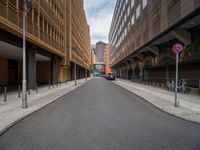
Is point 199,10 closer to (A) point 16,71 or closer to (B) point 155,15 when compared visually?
(B) point 155,15

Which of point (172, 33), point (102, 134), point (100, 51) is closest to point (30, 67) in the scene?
point (102, 134)

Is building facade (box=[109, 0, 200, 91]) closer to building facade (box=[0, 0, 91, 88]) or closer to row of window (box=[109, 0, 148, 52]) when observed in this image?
row of window (box=[109, 0, 148, 52])

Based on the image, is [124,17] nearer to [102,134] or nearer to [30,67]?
[30,67]

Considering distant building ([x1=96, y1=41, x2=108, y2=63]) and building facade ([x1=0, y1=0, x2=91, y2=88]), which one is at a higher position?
distant building ([x1=96, y1=41, x2=108, y2=63])

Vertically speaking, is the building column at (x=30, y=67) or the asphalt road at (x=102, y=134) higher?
the building column at (x=30, y=67)

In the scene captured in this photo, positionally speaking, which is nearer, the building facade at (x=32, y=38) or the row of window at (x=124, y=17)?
the building facade at (x=32, y=38)

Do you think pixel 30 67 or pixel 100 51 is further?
pixel 100 51

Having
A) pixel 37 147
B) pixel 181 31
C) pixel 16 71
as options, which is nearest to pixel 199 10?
pixel 181 31

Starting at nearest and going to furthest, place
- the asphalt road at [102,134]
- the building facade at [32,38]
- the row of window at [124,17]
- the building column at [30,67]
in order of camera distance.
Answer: the asphalt road at [102,134]
the building facade at [32,38]
the building column at [30,67]
the row of window at [124,17]

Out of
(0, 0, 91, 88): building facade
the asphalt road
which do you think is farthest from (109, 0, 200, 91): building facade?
(0, 0, 91, 88): building facade

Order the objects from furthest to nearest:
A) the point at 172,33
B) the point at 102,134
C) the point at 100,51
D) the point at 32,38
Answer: the point at 100,51
the point at 172,33
the point at 32,38
the point at 102,134

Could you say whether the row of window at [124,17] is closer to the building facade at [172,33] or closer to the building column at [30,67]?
the building facade at [172,33]

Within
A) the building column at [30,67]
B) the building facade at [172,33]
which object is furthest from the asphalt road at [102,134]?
the building column at [30,67]

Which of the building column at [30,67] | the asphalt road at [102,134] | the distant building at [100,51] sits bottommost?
the asphalt road at [102,134]
